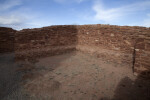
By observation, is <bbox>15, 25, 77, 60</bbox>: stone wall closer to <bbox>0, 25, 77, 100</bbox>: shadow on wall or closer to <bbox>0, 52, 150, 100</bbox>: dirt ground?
<bbox>0, 25, 77, 100</bbox>: shadow on wall

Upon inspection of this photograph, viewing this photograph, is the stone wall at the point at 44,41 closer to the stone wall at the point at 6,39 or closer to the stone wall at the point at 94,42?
the stone wall at the point at 94,42

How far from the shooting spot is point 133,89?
289 cm

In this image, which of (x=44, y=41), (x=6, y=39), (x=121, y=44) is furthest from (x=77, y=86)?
(x=6, y=39)

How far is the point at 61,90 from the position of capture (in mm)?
2898

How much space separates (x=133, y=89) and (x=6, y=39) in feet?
38.6

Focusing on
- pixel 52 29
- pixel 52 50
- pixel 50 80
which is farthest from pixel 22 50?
pixel 50 80

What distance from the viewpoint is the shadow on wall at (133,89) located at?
8.40ft

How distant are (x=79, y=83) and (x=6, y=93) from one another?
7.65 ft

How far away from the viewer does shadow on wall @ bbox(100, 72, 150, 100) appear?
2561mm

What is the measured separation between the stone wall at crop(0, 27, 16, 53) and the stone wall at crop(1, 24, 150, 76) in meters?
5.22

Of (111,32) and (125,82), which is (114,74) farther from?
(111,32)

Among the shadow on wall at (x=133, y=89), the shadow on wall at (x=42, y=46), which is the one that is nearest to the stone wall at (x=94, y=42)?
the shadow on wall at (x=42, y=46)

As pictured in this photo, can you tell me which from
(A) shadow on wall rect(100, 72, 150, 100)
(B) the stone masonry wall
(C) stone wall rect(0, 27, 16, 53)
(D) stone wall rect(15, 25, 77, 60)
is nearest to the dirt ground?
(A) shadow on wall rect(100, 72, 150, 100)

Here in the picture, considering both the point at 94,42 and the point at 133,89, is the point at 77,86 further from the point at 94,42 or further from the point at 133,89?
the point at 94,42
